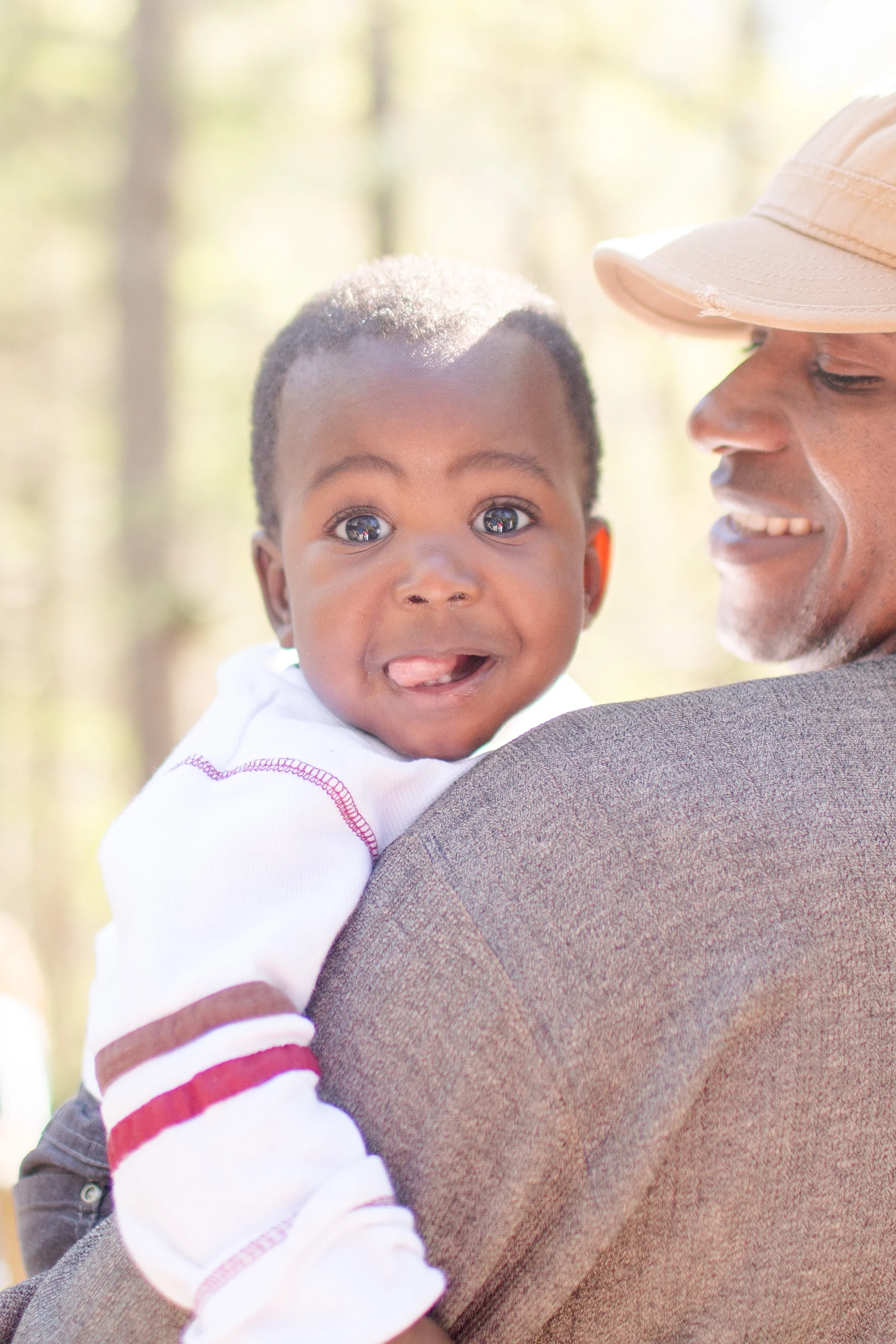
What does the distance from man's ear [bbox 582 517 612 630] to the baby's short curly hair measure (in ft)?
0.15

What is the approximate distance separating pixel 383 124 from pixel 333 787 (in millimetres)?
10725

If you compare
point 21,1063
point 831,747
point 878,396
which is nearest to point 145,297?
point 21,1063

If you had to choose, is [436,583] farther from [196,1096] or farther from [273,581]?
[196,1096]

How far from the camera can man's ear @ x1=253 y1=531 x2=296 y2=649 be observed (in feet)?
7.39

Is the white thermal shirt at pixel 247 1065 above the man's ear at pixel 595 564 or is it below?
below

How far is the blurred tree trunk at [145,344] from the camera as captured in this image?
8.11 m

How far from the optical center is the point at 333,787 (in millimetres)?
1612

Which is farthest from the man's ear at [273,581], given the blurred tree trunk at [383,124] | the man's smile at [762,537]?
the blurred tree trunk at [383,124]

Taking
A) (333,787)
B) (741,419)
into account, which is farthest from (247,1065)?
(741,419)

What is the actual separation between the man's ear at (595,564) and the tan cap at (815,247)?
45cm

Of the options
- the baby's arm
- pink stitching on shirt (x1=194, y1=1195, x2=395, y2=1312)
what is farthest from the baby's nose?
pink stitching on shirt (x1=194, y1=1195, x2=395, y2=1312)

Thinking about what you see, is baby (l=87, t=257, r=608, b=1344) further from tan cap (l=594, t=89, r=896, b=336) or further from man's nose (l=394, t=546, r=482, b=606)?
tan cap (l=594, t=89, r=896, b=336)

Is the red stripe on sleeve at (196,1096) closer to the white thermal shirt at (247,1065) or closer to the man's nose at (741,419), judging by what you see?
the white thermal shirt at (247,1065)

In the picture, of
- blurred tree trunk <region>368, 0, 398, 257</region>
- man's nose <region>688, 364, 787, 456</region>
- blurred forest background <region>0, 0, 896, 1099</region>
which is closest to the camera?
man's nose <region>688, 364, 787, 456</region>
